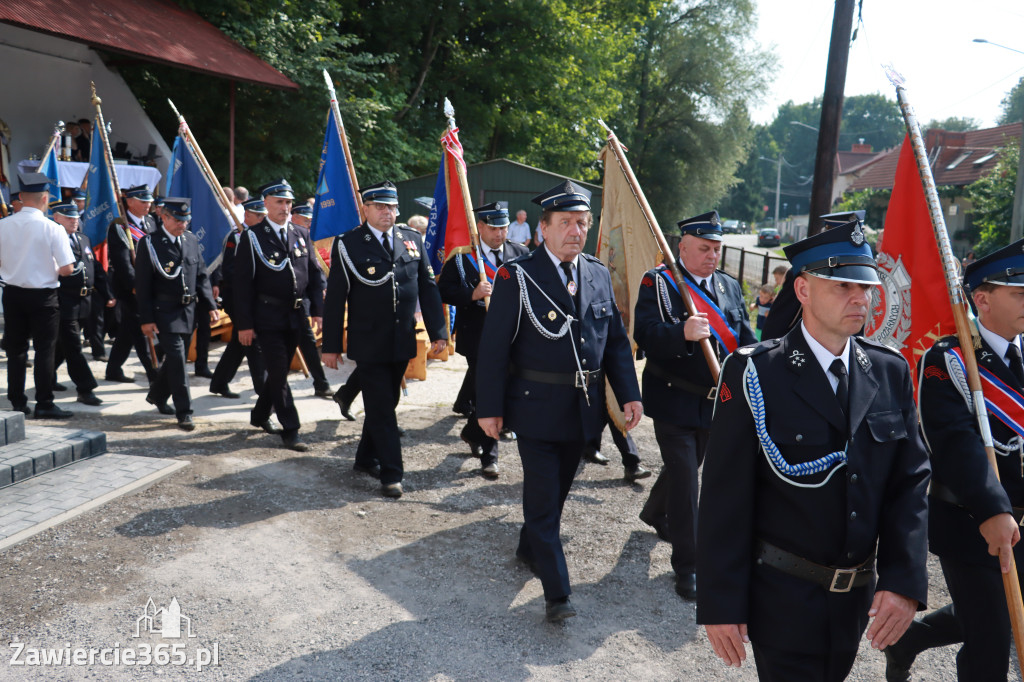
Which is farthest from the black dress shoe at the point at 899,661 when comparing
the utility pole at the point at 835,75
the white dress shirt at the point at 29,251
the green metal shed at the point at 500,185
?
the green metal shed at the point at 500,185

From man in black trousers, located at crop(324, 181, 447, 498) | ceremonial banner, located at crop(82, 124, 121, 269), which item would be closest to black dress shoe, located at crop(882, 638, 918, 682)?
man in black trousers, located at crop(324, 181, 447, 498)

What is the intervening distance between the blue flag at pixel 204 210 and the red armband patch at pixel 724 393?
803cm

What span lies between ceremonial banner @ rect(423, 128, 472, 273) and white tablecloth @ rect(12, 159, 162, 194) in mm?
7103

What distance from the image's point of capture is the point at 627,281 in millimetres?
5840

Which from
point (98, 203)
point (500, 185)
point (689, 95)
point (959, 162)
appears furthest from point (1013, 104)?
point (98, 203)

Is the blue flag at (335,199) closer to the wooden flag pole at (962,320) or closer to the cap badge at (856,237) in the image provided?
the wooden flag pole at (962,320)

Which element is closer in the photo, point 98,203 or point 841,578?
point 841,578

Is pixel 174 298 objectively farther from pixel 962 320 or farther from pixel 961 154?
pixel 961 154

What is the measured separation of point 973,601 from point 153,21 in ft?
53.2

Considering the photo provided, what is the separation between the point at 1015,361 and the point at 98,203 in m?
9.77

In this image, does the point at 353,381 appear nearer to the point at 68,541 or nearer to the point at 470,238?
the point at 470,238

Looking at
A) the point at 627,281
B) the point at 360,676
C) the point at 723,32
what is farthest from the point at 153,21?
the point at 723,32

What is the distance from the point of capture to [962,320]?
3.28m

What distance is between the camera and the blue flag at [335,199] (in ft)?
27.2
